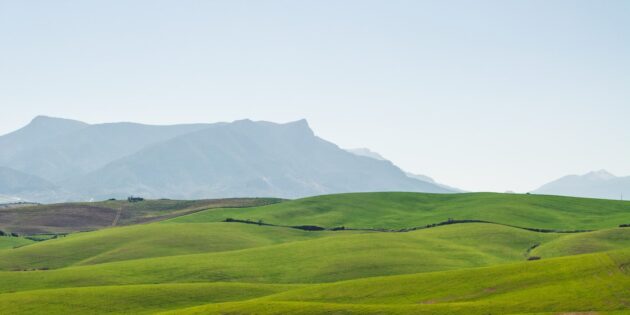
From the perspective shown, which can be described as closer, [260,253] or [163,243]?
[260,253]

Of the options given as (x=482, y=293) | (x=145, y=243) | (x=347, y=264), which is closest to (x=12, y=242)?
(x=145, y=243)

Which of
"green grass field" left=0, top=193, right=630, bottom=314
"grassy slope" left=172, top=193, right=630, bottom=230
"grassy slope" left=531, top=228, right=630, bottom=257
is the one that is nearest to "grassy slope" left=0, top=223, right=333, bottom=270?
"green grass field" left=0, top=193, right=630, bottom=314

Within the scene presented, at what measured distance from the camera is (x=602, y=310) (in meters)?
58.4

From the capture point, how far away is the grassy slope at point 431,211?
15103 cm

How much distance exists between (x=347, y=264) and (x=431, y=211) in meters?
76.7

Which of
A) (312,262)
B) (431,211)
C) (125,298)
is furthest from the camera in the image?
(431,211)

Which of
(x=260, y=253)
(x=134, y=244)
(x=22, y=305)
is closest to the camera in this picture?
(x=22, y=305)

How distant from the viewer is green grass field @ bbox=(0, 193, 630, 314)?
66.8 metres

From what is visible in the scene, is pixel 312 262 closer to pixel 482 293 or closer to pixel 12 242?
pixel 482 293

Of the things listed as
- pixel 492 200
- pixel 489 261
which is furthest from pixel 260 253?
pixel 492 200

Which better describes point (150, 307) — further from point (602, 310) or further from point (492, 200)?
point (492, 200)

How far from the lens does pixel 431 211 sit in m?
174

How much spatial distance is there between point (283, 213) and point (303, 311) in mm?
110109

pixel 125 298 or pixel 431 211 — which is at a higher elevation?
pixel 431 211
